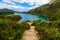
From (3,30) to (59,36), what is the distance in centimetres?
378

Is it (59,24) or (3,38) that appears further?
(59,24)

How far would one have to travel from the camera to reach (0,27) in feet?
41.9

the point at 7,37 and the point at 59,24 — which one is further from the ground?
the point at 59,24

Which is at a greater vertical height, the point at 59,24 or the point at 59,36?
the point at 59,24

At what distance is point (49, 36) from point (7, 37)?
292cm

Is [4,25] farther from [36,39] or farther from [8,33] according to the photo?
[36,39]

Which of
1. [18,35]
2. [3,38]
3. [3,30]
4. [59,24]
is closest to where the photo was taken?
[3,38]

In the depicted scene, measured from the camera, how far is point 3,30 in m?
12.2

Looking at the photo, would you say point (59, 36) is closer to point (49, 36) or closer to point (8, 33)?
point (49, 36)

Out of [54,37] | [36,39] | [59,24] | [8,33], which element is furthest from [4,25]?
[59,24]

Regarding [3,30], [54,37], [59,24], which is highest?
[59,24]

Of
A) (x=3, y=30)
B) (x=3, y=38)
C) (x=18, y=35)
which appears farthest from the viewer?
(x=18, y=35)

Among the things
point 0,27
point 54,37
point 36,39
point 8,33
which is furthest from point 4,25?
point 54,37

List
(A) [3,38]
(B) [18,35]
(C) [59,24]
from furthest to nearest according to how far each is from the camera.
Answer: (C) [59,24] < (B) [18,35] < (A) [3,38]
